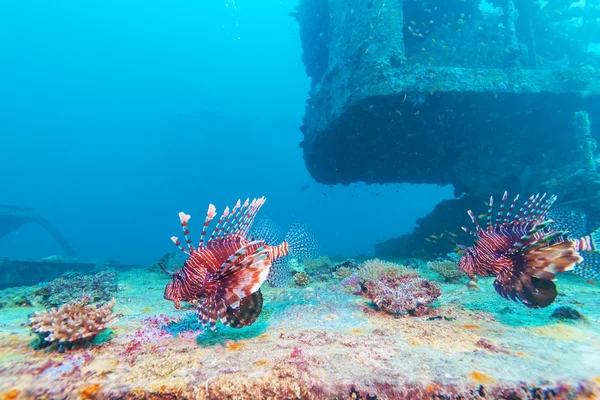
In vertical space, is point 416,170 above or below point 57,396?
Answer: above

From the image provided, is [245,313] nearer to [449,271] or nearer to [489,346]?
[489,346]

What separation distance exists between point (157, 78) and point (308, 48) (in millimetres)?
100765

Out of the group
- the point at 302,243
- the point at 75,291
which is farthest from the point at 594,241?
the point at 75,291

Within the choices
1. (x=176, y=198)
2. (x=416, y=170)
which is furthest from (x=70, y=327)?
(x=176, y=198)

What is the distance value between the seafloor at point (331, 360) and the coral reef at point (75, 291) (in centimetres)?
262

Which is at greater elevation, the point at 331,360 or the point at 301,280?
the point at 331,360

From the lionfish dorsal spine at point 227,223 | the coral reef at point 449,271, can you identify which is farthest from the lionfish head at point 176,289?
the coral reef at point 449,271

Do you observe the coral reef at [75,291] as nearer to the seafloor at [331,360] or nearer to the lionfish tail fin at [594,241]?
the seafloor at [331,360]

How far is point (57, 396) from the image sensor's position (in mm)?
1767

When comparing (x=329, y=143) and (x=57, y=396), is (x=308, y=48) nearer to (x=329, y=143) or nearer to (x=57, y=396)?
(x=329, y=143)

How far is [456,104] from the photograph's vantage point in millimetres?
8586

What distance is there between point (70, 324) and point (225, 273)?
61.0 inches

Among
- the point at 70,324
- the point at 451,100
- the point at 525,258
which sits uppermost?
the point at 451,100

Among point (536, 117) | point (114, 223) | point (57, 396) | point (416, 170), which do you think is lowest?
point (114, 223)
